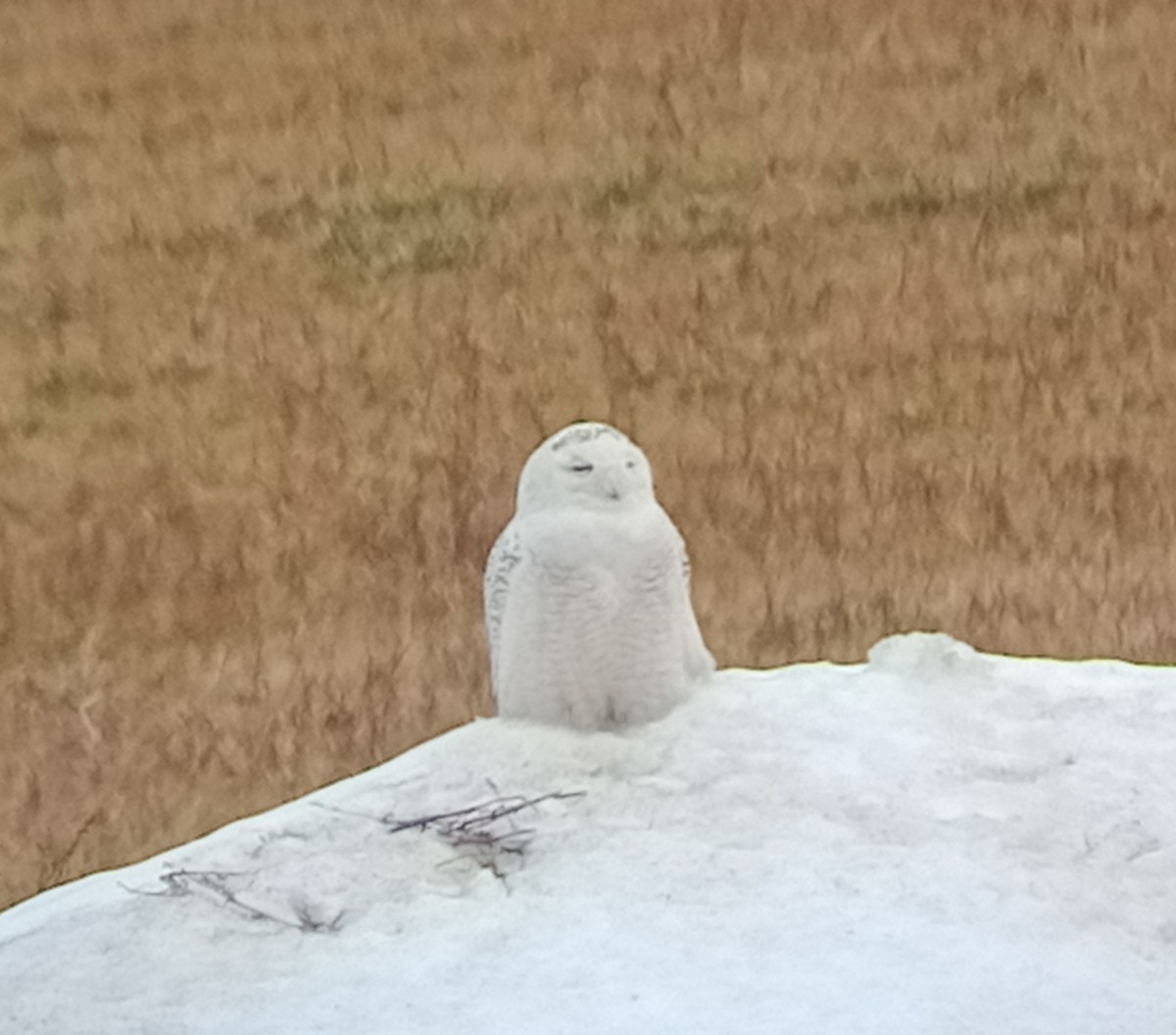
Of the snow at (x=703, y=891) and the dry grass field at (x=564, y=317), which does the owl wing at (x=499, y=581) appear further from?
the dry grass field at (x=564, y=317)

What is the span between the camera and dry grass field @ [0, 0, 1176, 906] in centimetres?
168

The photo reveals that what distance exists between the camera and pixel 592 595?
106cm

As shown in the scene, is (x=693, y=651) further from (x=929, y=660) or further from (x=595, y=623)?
(x=929, y=660)

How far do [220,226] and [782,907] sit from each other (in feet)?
4.22

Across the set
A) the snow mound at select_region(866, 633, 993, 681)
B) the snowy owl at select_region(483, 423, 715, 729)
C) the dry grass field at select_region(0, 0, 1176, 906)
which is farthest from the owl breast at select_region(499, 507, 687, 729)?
the dry grass field at select_region(0, 0, 1176, 906)

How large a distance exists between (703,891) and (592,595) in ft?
0.97

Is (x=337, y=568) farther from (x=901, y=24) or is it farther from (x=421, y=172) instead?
(x=901, y=24)

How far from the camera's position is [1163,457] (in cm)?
171

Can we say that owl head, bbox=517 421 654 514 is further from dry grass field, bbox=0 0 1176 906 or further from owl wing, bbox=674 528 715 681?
dry grass field, bbox=0 0 1176 906

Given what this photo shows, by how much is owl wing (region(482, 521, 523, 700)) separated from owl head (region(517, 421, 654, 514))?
4cm

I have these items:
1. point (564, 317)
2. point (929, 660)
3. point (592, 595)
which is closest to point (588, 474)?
point (592, 595)

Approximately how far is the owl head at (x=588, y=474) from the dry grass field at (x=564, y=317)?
23.7 inches

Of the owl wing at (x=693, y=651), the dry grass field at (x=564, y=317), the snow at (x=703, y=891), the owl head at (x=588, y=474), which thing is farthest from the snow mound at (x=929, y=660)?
the dry grass field at (x=564, y=317)

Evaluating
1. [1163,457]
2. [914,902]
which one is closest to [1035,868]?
[914,902]
